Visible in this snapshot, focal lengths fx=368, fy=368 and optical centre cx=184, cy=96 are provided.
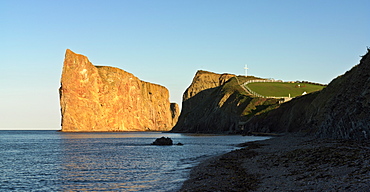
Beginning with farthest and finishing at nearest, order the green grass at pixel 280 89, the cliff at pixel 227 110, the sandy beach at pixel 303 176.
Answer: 1. the green grass at pixel 280 89
2. the cliff at pixel 227 110
3. the sandy beach at pixel 303 176

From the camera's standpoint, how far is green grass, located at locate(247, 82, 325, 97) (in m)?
154

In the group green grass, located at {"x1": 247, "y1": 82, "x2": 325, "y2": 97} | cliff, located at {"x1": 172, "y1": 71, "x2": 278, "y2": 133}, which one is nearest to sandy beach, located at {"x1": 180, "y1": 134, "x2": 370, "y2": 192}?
cliff, located at {"x1": 172, "y1": 71, "x2": 278, "y2": 133}

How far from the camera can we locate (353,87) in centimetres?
4291

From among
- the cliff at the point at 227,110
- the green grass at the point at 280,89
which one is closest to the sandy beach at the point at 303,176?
the cliff at the point at 227,110

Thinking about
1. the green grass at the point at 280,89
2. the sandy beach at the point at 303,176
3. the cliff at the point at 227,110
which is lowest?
the sandy beach at the point at 303,176

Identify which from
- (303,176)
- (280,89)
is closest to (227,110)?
(280,89)

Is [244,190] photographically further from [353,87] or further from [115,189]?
[353,87]

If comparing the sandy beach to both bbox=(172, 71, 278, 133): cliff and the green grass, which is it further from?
the green grass

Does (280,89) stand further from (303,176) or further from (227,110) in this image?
(303,176)

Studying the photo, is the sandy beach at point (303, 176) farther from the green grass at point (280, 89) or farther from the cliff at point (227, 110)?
the green grass at point (280, 89)

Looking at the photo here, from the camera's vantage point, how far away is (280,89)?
535 ft

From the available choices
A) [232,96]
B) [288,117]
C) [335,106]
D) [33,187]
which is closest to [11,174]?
[33,187]

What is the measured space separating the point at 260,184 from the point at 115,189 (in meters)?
9.09

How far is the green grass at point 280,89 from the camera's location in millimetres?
153750
